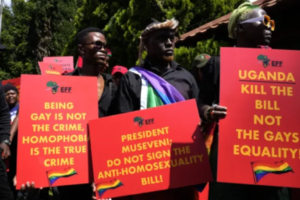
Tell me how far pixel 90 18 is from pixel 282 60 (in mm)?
12713

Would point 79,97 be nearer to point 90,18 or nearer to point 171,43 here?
point 171,43

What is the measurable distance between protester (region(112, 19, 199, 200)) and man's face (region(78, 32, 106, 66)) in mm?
487

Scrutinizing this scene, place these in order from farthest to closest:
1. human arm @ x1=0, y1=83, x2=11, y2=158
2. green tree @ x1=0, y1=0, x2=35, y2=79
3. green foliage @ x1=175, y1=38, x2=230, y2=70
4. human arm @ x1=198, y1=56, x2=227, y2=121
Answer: green tree @ x1=0, y1=0, x2=35, y2=79 < green foliage @ x1=175, y1=38, x2=230, y2=70 < human arm @ x1=0, y1=83, x2=11, y2=158 < human arm @ x1=198, y1=56, x2=227, y2=121

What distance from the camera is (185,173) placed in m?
2.52

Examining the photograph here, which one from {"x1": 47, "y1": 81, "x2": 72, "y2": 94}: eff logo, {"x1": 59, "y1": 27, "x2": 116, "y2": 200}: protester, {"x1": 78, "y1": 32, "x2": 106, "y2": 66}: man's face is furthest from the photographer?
{"x1": 78, "y1": 32, "x2": 106, "y2": 66}: man's face

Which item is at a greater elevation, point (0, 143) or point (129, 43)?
point (129, 43)

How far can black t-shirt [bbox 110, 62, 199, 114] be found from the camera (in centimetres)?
278

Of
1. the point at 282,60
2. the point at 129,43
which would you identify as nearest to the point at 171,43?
the point at 282,60

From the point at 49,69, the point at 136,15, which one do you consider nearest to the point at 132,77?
the point at 49,69

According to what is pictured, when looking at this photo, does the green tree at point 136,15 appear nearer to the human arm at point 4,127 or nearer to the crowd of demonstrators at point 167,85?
the human arm at point 4,127

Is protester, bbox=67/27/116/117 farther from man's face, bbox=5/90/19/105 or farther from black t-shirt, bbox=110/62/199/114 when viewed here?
man's face, bbox=5/90/19/105

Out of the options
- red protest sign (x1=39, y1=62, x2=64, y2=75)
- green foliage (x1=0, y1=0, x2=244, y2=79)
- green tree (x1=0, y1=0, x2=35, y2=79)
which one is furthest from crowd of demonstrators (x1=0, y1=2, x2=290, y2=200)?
green tree (x1=0, y1=0, x2=35, y2=79)

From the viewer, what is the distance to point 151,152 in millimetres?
2580

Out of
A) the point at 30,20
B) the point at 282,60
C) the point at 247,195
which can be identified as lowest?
the point at 247,195
